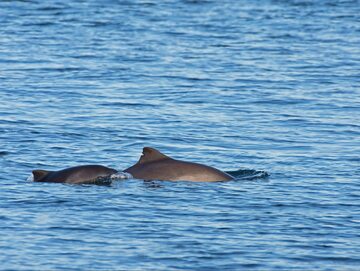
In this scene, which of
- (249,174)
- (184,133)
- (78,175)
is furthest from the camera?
(184,133)

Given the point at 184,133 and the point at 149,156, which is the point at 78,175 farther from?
the point at 184,133

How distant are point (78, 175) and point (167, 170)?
4.77 feet

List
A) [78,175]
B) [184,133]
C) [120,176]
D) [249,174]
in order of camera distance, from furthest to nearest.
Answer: [184,133] < [249,174] < [120,176] < [78,175]

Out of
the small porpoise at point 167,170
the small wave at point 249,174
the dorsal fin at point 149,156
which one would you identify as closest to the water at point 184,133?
the small wave at point 249,174

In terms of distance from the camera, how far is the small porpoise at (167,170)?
1847cm

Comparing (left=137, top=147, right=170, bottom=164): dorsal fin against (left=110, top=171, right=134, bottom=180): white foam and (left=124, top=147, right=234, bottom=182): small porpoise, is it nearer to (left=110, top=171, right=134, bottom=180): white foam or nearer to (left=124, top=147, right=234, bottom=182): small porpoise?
(left=124, top=147, right=234, bottom=182): small porpoise

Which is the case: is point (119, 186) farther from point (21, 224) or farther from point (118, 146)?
point (118, 146)

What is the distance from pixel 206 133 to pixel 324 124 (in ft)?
9.44

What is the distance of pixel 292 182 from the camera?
18.8 metres

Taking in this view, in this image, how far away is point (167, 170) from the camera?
18.5 meters

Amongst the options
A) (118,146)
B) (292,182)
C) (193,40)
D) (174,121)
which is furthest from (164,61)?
(292,182)

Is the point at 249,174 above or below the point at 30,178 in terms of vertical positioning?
below

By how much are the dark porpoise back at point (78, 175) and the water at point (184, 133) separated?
8.5 inches

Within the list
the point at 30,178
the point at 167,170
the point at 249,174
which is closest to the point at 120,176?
the point at 167,170
